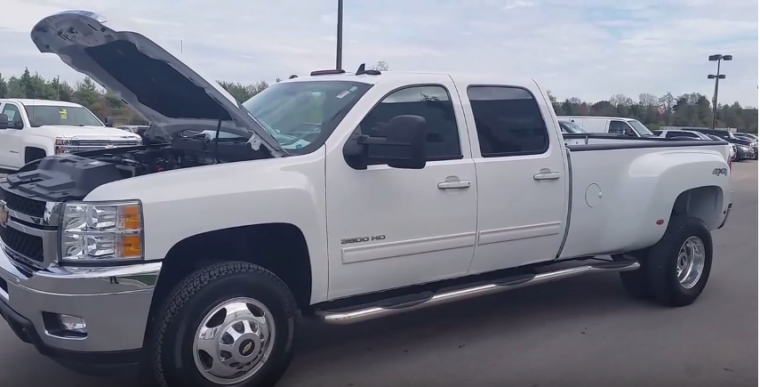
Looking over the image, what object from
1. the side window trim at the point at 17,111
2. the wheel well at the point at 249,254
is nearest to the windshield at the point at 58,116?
the side window trim at the point at 17,111

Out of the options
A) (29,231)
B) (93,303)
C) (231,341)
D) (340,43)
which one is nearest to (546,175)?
(231,341)

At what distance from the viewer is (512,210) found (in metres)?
5.39

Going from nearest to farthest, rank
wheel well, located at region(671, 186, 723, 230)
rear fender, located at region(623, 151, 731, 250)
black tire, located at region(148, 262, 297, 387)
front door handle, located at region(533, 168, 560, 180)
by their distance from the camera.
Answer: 1. black tire, located at region(148, 262, 297, 387)
2. front door handle, located at region(533, 168, 560, 180)
3. rear fender, located at region(623, 151, 731, 250)
4. wheel well, located at region(671, 186, 723, 230)

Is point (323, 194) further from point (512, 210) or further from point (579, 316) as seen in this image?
point (579, 316)

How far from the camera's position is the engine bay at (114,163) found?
4.14 metres

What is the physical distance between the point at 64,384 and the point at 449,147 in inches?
109

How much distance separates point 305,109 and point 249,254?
1121 mm

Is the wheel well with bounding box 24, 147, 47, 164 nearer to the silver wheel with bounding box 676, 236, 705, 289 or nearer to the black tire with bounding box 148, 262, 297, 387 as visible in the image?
the black tire with bounding box 148, 262, 297, 387

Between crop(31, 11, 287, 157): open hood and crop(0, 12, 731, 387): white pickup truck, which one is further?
crop(31, 11, 287, 157): open hood

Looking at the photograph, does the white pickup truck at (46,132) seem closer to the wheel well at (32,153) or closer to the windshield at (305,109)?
the wheel well at (32,153)

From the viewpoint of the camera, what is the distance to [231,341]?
163 inches

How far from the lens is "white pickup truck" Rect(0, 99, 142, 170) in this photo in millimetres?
13680

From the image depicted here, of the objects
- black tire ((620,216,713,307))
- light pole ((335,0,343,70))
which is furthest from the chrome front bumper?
light pole ((335,0,343,70))

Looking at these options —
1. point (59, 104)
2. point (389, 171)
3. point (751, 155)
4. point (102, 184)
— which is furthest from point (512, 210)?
point (751, 155)
